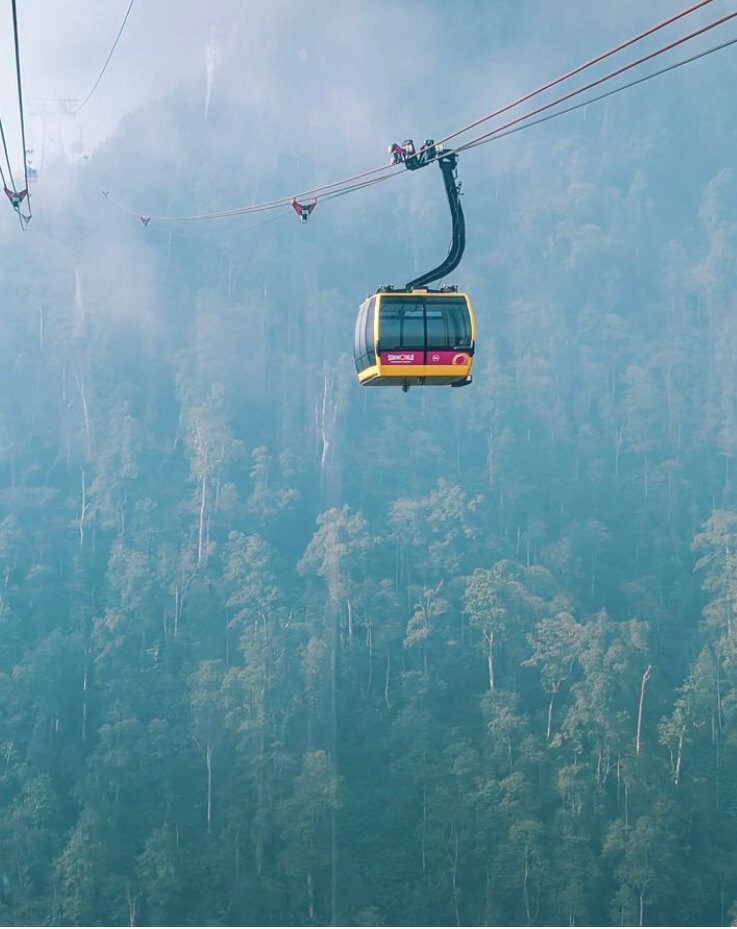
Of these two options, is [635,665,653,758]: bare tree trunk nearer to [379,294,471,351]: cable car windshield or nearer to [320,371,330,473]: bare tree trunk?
[320,371,330,473]: bare tree trunk

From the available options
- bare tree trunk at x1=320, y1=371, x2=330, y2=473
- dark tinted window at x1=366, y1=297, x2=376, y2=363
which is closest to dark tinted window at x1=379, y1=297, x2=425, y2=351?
dark tinted window at x1=366, y1=297, x2=376, y2=363

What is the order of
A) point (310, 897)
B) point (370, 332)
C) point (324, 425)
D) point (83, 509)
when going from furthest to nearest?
point (324, 425) → point (83, 509) → point (310, 897) → point (370, 332)

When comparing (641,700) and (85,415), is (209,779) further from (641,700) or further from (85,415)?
(85,415)

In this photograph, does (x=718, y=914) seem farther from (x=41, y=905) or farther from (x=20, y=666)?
(x=20, y=666)

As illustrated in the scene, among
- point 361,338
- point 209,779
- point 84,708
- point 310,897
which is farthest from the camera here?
point 84,708

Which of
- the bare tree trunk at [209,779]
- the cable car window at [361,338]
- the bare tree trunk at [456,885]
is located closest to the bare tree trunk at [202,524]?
the bare tree trunk at [209,779]

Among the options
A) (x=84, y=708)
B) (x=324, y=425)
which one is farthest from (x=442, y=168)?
(x=324, y=425)

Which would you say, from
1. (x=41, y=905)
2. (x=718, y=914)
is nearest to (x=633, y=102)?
(x=718, y=914)
